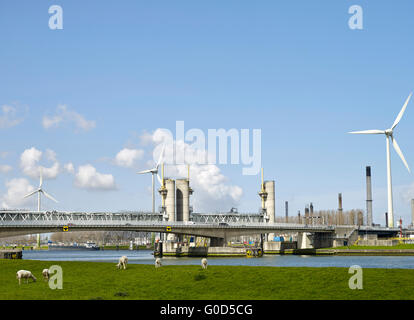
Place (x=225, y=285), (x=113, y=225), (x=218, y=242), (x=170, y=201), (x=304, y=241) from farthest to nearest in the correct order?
(x=304, y=241) < (x=170, y=201) < (x=218, y=242) < (x=113, y=225) < (x=225, y=285)

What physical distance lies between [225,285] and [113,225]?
368 ft

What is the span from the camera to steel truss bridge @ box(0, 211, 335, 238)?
133 m

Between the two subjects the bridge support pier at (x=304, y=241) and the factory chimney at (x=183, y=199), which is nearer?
the factory chimney at (x=183, y=199)

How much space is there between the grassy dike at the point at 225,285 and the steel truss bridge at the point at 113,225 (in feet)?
297

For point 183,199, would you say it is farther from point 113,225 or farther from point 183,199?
point 113,225

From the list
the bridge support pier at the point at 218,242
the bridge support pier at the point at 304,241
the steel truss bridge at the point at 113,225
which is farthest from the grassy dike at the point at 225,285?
the bridge support pier at the point at 304,241

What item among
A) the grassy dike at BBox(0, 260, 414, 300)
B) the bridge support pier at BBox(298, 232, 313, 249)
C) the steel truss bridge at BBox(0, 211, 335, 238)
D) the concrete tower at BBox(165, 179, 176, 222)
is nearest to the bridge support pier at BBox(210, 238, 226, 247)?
the steel truss bridge at BBox(0, 211, 335, 238)

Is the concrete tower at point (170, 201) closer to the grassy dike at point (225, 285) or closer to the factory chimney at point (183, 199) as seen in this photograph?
the factory chimney at point (183, 199)

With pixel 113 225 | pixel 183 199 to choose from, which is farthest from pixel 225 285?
pixel 183 199

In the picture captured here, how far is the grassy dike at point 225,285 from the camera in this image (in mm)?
32469

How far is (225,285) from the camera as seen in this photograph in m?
36.9
